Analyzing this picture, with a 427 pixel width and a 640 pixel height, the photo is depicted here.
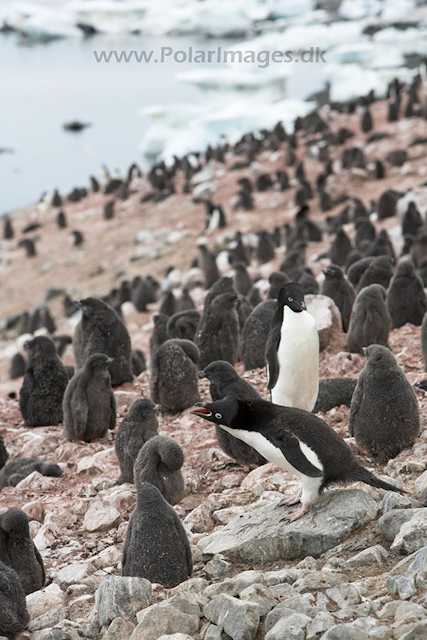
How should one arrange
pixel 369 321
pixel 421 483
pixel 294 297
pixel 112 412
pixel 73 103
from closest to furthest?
pixel 421 483 < pixel 294 297 < pixel 112 412 < pixel 369 321 < pixel 73 103

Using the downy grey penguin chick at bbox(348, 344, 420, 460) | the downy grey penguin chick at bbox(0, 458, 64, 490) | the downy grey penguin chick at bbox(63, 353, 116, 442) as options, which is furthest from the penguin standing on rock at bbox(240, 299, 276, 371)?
the downy grey penguin chick at bbox(348, 344, 420, 460)

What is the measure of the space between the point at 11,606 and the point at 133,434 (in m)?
2.27

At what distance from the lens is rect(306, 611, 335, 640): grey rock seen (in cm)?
331

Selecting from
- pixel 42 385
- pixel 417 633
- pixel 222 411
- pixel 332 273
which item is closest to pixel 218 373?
pixel 222 411

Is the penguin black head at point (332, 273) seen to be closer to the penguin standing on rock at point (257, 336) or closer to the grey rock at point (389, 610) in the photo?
the penguin standing on rock at point (257, 336)

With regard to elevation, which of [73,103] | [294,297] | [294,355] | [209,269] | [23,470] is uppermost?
[294,297]

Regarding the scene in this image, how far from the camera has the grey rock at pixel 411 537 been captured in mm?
3875

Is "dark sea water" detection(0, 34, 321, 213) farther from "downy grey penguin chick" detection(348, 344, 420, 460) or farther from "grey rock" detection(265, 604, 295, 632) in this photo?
"grey rock" detection(265, 604, 295, 632)

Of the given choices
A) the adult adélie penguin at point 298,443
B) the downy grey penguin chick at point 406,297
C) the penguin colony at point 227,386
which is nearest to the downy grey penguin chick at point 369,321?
the penguin colony at point 227,386

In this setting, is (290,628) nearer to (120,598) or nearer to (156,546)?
(120,598)

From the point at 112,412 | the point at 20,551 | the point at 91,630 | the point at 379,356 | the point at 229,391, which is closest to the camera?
the point at 91,630

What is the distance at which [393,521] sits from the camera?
4121 millimetres

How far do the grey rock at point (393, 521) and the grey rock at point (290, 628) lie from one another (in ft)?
2.82

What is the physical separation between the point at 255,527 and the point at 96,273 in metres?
18.5
